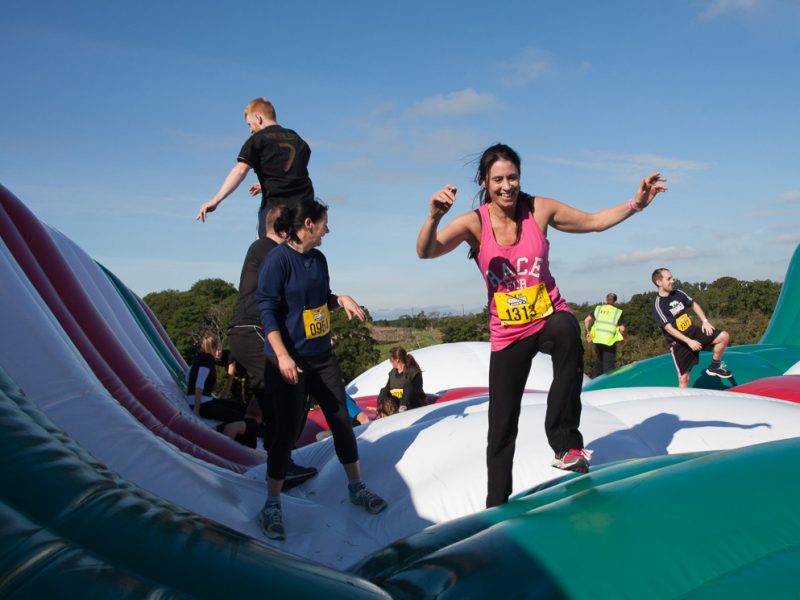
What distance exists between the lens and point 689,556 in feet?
5.23

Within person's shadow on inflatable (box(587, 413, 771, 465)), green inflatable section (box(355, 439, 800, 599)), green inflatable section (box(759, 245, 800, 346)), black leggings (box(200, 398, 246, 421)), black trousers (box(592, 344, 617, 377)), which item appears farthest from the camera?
green inflatable section (box(759, 245, 800, 346))

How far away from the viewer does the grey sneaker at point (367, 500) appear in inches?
114

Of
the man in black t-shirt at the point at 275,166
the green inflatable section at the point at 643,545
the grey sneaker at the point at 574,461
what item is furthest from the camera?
the man in black t-shirt at the point at 275,166

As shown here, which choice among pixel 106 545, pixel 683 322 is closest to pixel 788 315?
pixel 683 322

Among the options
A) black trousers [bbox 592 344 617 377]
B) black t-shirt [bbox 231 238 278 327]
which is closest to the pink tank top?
black t-shirt [bbox 231 238 278 327]

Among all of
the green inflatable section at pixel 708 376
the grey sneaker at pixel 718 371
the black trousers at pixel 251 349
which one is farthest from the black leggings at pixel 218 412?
the grey sneaker at pixel 718 371

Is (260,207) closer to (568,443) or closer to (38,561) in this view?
(568,443)

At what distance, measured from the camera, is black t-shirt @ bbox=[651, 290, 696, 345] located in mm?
7207

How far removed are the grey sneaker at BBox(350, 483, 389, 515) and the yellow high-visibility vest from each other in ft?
23.3

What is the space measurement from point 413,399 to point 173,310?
67.7 ft

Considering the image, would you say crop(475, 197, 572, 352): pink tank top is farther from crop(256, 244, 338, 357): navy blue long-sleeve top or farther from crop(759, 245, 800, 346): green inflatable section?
crop(759, 245, 800, 346): green inflatable section

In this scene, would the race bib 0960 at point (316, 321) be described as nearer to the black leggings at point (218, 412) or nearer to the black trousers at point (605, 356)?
the black leggings at point (218, 412)

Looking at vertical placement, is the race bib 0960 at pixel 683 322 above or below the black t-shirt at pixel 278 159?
below

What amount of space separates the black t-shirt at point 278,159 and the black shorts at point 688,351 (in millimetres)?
4975
